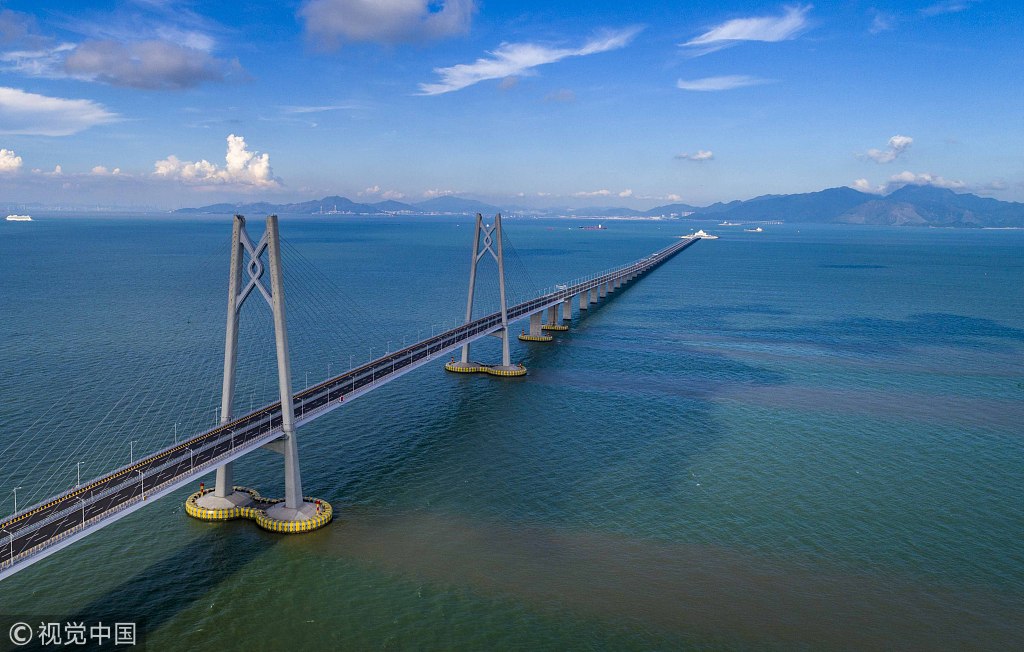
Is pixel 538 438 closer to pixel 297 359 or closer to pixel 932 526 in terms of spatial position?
pixel 932 526

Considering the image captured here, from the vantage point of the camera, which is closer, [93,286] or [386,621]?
[386,621]

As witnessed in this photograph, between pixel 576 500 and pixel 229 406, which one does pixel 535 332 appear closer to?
pixel 576 500

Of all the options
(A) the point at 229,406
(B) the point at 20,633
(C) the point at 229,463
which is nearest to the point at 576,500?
(C) the point at 229,463

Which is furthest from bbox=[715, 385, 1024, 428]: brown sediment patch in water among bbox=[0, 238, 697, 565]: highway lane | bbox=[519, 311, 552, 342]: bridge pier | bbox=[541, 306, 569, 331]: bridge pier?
bbox=[541, 306, 569, 331]: bridge pier

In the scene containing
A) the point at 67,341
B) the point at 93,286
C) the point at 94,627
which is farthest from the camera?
the point at 93,286

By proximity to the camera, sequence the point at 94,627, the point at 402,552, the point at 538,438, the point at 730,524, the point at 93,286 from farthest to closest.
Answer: the point at 93,286, the point at 538,438, the point at 730,524, the point at 402,552, the point at 94,627

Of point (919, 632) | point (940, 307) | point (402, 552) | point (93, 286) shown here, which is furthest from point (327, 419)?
point (940, 307)
